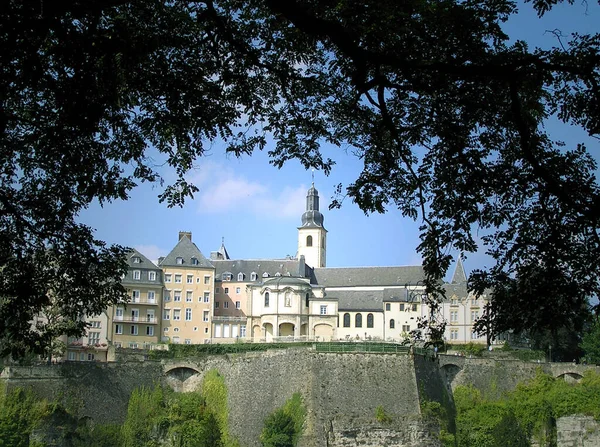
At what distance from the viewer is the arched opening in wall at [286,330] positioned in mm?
64750

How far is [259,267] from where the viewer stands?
7056 centimetres

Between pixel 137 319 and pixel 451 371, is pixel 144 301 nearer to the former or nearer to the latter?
pixel 137 319

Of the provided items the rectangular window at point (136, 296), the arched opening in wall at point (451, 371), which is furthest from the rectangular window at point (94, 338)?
the arched opening in wall at point (451, 371)

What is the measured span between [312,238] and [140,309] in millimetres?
23949

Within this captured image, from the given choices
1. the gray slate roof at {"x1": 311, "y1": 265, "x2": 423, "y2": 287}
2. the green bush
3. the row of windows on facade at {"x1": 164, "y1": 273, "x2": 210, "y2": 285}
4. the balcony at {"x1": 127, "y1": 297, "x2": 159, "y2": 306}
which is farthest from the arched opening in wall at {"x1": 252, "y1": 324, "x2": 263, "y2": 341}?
the green bush

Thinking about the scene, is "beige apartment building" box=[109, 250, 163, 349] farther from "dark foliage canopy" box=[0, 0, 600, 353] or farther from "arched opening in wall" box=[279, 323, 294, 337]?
"dark foliage canopy" box=[0, 0, 600, 353]

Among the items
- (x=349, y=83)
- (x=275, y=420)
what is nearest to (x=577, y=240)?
(x=349, y=83)

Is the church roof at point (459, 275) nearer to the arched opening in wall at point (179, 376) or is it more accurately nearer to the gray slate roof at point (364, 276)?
the gray slate roof at point (364, 276)

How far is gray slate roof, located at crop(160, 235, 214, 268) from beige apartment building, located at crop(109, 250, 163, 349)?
153cm

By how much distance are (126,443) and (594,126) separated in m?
37.3

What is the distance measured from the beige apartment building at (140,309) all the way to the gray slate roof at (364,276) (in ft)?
49.0

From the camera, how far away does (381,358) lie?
4303 centimetres

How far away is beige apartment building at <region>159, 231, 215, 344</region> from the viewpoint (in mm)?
63312

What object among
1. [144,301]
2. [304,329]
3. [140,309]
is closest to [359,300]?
[304,329]
